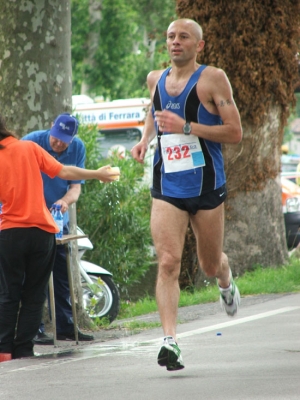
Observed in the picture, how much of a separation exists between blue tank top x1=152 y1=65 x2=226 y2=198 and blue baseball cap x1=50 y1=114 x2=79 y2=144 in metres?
1.52

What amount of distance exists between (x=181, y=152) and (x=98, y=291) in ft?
12.8

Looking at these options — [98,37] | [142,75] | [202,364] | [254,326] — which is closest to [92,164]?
[254,326]

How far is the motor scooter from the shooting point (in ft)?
33.0

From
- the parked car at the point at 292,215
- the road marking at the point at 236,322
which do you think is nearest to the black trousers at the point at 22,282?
the road marking at the point at 236,322

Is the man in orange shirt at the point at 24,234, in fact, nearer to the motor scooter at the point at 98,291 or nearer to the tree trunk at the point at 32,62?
the tree trunk at the point at 32,62

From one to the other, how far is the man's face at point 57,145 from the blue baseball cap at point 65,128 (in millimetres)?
43

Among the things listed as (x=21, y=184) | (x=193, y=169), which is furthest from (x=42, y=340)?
(x=193, y=169)

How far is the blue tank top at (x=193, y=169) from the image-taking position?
6398 millimetres

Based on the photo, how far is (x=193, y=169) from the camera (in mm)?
6410

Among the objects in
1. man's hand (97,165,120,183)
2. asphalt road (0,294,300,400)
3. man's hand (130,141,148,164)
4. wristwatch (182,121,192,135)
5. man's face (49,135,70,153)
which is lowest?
asphalt road (0,294,300,400)

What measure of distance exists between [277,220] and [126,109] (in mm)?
8997

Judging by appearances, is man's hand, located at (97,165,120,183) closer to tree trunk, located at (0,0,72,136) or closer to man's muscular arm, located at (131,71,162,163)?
man's muscular arm, located at (131,71,162,163)

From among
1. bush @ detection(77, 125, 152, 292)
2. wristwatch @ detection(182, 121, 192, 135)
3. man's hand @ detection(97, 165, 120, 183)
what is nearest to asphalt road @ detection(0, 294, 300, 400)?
man's hand @ detection(97, 165, 120, 183)

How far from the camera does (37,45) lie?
8.62m
